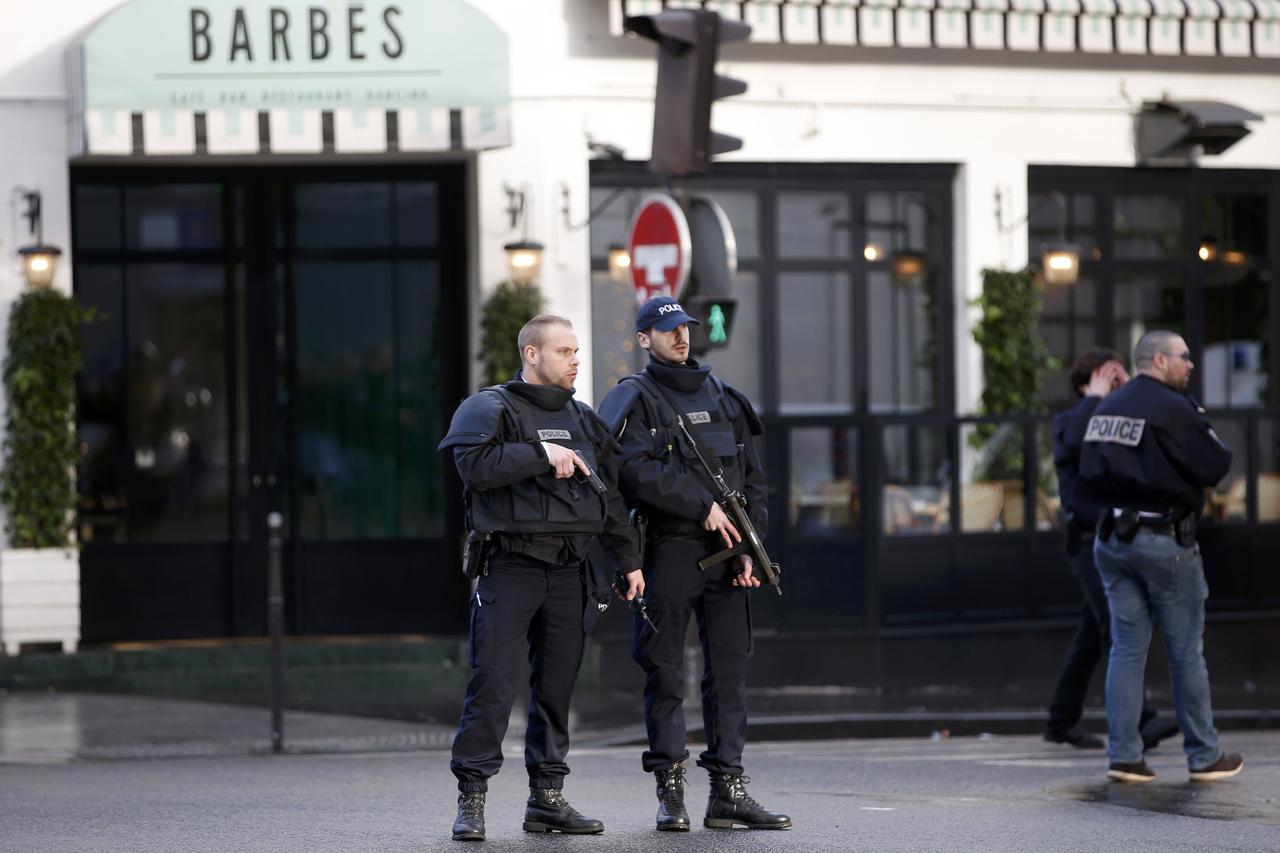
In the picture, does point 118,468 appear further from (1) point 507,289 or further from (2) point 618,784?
(2) point 618,784

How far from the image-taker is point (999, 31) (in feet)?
52.4

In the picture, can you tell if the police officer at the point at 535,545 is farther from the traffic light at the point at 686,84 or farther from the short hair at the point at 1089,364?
the traffic light at the point at 686,84

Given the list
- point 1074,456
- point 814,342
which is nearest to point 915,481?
point 814,342

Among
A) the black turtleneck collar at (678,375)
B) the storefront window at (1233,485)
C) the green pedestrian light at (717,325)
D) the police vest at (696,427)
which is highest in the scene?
the green pedestrian light at (717,325)

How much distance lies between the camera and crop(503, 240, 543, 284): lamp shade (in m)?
14.7

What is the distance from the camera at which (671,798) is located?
7938 mm

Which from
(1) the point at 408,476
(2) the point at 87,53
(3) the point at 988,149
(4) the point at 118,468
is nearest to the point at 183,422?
(4) the point at 118,468

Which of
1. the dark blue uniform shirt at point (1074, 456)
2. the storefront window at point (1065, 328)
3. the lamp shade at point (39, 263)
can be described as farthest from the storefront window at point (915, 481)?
the lamp shade at point (39, 263)

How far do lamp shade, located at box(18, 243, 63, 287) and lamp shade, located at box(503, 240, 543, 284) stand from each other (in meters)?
3.13

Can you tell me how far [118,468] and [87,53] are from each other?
311 centimetres

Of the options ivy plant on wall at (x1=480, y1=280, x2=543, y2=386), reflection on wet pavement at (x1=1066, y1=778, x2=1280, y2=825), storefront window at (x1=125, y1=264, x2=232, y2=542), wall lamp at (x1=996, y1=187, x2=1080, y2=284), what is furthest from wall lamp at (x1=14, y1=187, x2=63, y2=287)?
reflection on wet pavement at (x1=1066, y1=778, x2=1280, y2=825)

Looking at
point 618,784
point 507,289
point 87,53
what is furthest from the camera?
point 507,289

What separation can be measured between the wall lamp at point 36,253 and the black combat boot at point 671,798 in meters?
7.88

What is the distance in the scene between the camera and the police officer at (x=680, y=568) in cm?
795
